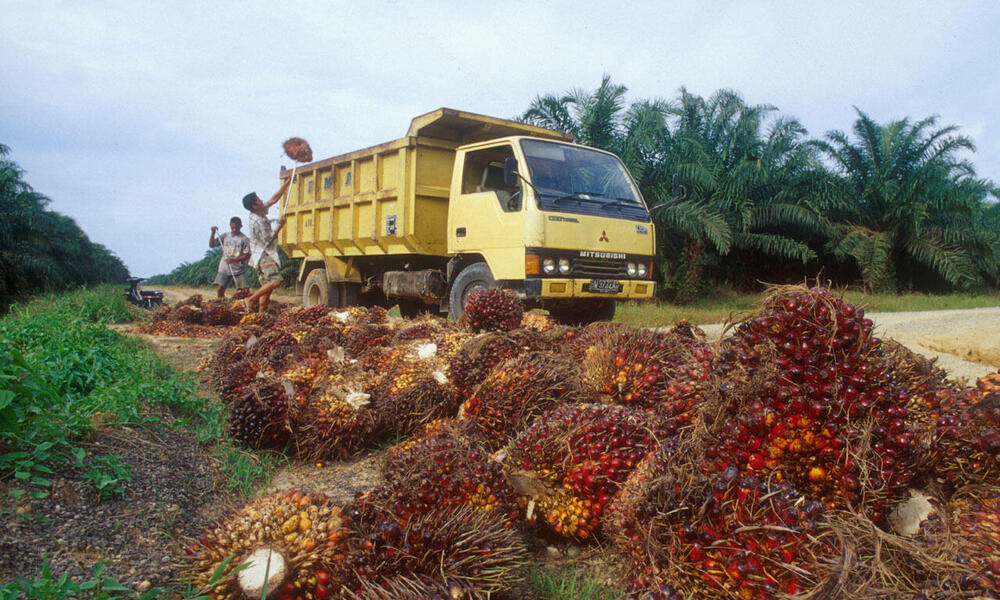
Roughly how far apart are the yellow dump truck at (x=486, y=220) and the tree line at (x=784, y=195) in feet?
23.8

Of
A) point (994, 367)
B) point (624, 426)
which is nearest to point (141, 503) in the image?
point (624, 426)

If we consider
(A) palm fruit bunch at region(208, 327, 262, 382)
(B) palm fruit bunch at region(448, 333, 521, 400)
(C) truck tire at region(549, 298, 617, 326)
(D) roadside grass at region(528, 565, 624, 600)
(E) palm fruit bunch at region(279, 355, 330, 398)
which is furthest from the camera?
(C) truck tire at region(549, 298, 617, 326)

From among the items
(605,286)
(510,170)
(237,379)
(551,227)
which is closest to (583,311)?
(605,286)

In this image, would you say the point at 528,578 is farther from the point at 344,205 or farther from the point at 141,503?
the point at 344,205

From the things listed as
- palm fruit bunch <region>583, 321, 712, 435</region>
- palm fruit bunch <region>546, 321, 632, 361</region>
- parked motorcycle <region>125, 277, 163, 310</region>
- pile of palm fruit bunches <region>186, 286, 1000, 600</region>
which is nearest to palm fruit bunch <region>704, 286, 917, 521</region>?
pile of palm fruit bunches <region>186, 286, 1000, 600</region>

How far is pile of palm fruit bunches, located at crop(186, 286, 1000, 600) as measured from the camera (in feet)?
5.89

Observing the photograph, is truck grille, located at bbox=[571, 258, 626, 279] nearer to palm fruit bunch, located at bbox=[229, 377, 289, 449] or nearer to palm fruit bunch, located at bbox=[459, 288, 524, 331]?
palm fruit bunch, located at bbox=[459, 288, 524, 331]

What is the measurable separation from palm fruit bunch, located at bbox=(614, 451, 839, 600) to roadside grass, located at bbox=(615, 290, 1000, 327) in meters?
10.4

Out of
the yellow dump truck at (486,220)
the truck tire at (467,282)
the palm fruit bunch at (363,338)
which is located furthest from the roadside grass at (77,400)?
the yellow dump truck at (486,220)

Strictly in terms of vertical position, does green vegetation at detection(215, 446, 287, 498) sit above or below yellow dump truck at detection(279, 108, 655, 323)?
below

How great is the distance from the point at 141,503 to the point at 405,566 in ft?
4.96

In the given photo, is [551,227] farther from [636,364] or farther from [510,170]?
[636,364]

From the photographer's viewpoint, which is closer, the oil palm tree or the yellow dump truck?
the yellow dump truck

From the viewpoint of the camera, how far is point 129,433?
11.6 ft
